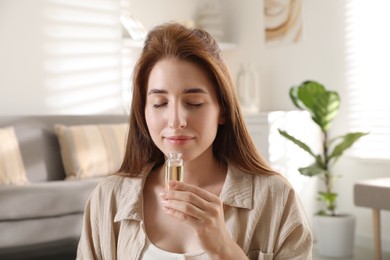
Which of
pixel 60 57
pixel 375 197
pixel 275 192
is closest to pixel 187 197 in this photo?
pixel 275 192

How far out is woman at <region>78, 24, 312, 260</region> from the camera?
103 centimetres

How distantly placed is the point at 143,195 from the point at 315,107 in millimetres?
2696

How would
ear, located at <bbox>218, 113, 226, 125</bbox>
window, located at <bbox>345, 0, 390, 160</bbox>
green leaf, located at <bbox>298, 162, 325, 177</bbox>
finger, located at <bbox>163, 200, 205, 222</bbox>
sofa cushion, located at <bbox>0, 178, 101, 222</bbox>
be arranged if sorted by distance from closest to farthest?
finger, located at <bbox>163, 200, 205, 222</bbox>, ear, located at <bbox>218, 113, 226, 125</bbox>, sofa cushion, located at <bbox>0, 178, 101, 222</bbox>, green leaf, located at <bbox>298, 162, 325, 177</bbox>, window, located at <bbox>345, 0, 390, 160</bbox>

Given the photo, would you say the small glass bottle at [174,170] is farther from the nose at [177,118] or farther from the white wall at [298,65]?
the white wall at [298,65]

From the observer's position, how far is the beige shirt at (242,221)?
41.1 inches

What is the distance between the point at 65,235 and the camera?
→ 324cm

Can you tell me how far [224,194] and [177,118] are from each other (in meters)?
0.19

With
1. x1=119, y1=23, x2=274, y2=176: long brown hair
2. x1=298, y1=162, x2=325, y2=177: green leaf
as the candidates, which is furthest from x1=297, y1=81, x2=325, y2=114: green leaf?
x1=119, y1=23, x2=274, y2=176: long brown hair

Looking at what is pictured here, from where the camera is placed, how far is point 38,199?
3104mm

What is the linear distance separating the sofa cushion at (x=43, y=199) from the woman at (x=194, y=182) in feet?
6.52

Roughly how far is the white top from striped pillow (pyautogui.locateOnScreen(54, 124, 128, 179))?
8.73ft

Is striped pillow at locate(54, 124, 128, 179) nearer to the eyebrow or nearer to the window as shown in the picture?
the window

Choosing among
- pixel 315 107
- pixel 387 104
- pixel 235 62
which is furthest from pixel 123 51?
pixel 387 104

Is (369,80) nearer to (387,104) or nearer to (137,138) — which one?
(387,104)
